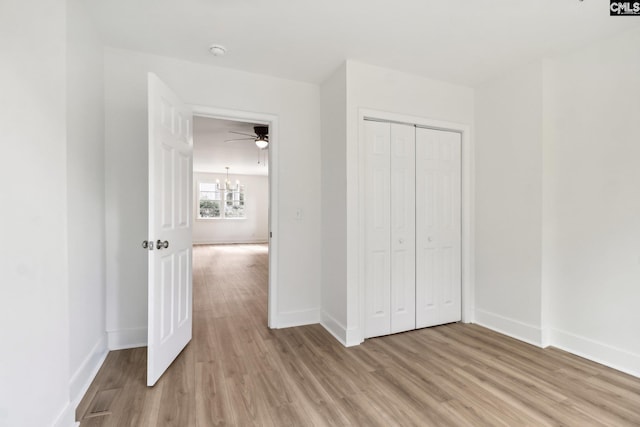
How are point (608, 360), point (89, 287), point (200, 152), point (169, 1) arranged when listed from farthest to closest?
point (200, 152), point (608, 360), point (89, 287), point (169, 1)

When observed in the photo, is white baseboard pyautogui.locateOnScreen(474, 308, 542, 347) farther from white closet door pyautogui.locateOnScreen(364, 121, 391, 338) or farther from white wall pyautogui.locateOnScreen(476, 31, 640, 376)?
white closet door pyautogui.locateOnScreen(364, 121, 391, 338)

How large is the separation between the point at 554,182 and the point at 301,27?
8.19ft

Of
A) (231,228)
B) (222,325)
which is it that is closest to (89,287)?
(222,325)

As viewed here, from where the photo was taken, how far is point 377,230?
9.38 feet

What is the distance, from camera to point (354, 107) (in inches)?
106

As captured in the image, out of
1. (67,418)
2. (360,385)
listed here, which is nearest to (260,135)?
(360,385)

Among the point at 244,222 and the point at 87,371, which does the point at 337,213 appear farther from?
the point at 244,222

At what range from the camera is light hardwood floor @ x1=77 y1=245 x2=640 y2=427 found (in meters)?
1.70

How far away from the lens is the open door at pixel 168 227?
2.00 meters

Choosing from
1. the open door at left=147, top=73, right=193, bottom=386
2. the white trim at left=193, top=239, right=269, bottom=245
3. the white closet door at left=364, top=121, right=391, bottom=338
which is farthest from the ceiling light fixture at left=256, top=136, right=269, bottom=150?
the white trim at left=193, top=239, right=269, bottom=245

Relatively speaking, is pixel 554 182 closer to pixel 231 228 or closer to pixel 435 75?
pixel 435 75

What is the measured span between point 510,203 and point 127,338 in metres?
3.67

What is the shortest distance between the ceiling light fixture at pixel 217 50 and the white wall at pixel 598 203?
2.88 metres

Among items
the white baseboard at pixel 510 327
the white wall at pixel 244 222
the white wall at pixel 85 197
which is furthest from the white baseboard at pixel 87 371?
the white wall at pixel 244 222
